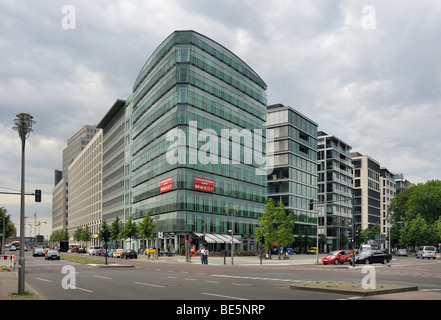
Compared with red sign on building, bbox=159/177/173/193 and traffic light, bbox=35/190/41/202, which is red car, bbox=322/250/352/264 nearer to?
traffic light, bbox=35/190/41/202

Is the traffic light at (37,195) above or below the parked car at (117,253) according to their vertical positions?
above

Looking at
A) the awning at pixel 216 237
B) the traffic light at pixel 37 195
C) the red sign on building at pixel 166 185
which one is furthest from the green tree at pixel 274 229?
the traffic light at pixel 37 195

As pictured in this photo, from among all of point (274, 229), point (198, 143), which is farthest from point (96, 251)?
point (274, 229)

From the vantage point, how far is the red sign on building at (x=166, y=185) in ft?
260

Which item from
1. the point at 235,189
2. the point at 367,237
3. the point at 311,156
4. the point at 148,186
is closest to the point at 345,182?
the point at 367,237

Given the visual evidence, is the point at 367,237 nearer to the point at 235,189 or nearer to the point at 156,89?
the point at 235,189

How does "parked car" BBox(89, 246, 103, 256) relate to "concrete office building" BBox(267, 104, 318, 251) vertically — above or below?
below

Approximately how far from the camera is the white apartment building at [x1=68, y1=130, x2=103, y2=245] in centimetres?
14225

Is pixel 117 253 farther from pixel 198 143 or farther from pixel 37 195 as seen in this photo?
pixel 37 195

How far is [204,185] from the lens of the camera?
81.6 m

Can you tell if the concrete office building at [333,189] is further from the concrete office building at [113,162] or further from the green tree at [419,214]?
the concrete office building at [113,162]

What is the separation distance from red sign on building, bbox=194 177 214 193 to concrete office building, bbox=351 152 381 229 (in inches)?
3553

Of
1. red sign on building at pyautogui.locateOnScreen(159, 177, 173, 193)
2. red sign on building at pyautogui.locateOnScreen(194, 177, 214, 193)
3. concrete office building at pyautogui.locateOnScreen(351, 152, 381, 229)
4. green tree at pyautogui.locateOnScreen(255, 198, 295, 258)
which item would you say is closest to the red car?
green tree at pyautogui.locateOnScreen(255, 198, 295, 258)

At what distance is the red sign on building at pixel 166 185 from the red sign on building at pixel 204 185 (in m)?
4.37
